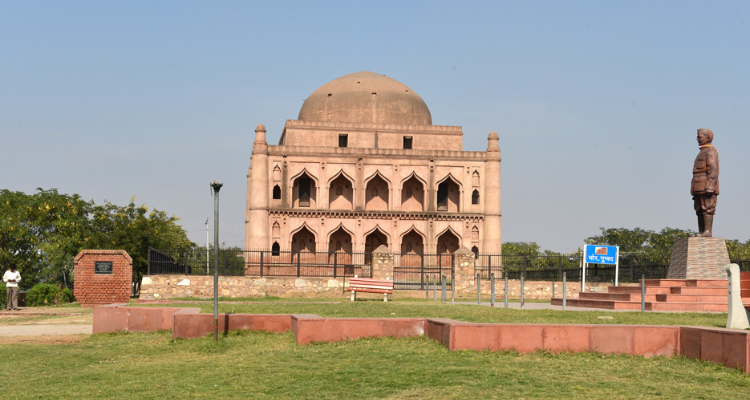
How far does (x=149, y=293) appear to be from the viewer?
99.8ft

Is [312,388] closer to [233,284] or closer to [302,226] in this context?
[233,284]

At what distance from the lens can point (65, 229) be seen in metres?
40.4

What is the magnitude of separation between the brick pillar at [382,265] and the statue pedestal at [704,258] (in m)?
14.3

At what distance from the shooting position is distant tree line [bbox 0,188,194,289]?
38.7m

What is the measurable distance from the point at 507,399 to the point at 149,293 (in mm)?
24671

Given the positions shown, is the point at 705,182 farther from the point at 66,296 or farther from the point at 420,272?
the point at 66,296

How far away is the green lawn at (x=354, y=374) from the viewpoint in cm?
815

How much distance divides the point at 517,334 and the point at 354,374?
89.6 inches

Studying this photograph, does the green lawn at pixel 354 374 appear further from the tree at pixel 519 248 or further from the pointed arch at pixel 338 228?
the tree at pixel 519 248

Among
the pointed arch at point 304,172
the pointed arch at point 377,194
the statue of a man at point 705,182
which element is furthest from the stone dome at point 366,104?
the statue of a man at point 705,182

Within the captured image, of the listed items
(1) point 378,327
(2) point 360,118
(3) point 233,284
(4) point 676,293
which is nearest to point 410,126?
(2) point 360,118

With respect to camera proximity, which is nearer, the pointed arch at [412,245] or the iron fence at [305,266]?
the iron fence at [305,266]

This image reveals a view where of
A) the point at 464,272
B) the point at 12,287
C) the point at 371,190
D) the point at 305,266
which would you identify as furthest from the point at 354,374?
the point at 371,190

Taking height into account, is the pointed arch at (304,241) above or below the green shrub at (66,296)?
above
